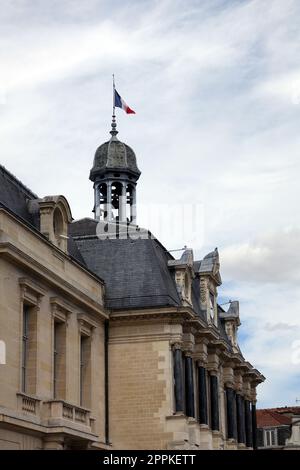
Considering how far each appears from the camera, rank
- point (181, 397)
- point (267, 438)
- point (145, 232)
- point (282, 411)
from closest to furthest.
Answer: point (181, 397), point (145, 232), point (267, 438), point (282, 411)

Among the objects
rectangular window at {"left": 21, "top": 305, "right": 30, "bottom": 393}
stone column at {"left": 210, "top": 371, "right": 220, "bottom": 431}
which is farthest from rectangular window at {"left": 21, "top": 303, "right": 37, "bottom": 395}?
stone column at {"left": 210, "top": 371, "right": 220, "bottom": 431}

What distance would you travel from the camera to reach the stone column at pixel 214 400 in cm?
4788

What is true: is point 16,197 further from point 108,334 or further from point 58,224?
point 108,334

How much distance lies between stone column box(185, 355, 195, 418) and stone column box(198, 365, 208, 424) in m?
1.94

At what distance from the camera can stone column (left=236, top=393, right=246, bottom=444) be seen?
5326 centimetres

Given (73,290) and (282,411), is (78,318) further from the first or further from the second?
(282,411)

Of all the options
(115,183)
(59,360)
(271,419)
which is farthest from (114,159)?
(271,419)

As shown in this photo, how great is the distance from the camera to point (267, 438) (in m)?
88.3

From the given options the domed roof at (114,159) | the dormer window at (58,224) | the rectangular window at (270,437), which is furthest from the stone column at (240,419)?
the rectangular window at (270,437)

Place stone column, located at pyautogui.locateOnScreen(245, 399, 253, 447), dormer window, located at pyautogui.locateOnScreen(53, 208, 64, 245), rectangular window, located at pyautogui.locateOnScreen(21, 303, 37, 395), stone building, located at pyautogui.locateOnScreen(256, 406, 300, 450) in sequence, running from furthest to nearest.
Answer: stone building, located at pyautogui.locateOnScreen(256, 406, 300, 450), stone column, located at pyautogui.locateOnScreen(245, 399, 253, 447), dormer window, located at pyautogui.locateOnScreen(53, 208, 64, 245), rectangular window, located at pyautogui.locateOnScreen(21, 303, 37, 395)

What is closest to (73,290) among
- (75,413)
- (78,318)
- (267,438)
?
(78,318)

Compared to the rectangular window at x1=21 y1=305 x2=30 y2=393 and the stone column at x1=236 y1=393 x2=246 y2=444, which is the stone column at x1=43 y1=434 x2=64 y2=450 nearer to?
the rectangular window at x1=21 y1=305 x2=30 y2=393
